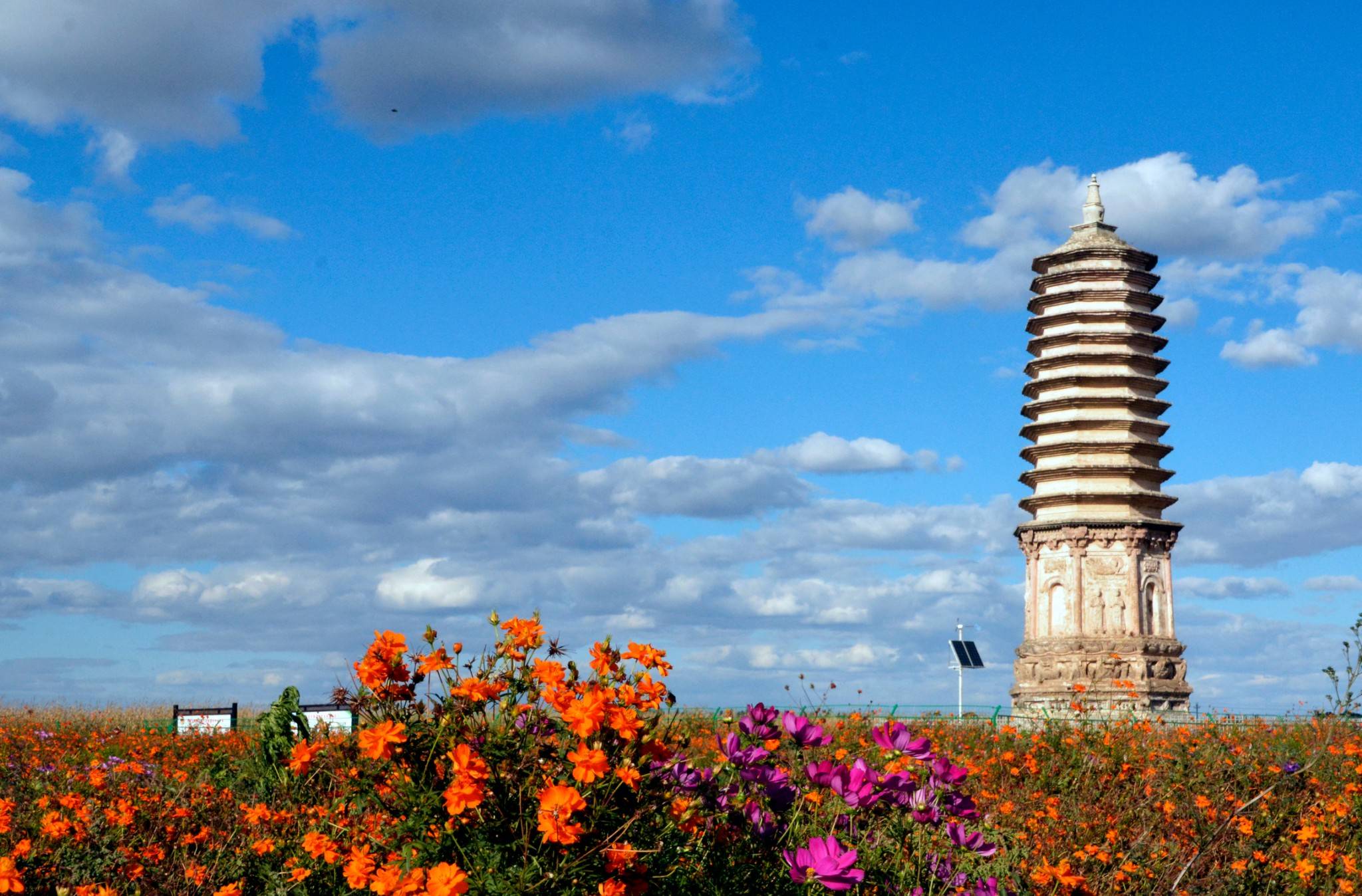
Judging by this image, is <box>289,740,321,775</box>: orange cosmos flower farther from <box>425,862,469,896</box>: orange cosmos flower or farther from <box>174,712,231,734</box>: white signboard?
<box>174,712,231,734</box>: white signboard

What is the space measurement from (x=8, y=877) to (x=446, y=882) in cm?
270

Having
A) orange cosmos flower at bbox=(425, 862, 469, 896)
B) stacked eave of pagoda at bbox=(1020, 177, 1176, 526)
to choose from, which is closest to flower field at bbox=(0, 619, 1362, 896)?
orange cosmos flower at bbox=(425, 862, 469, 896)

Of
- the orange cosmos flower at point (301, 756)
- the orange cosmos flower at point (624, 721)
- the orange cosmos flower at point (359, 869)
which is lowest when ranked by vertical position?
the orange cosmos flower at point (359, 869)

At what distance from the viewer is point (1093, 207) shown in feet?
106

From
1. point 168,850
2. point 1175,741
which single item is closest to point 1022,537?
point 1175,741

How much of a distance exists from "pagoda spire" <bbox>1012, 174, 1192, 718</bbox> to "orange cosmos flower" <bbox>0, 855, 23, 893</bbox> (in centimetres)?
2372

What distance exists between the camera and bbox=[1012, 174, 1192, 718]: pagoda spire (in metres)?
27.9

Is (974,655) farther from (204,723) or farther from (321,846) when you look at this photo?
(321,846)

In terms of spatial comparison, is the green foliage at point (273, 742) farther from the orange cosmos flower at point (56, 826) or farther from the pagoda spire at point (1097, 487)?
the pagoda spire at point (1097, 487)

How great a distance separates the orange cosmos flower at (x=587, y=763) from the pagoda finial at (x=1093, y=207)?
31087mm

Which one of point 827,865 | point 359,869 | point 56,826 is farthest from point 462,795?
point 56,826

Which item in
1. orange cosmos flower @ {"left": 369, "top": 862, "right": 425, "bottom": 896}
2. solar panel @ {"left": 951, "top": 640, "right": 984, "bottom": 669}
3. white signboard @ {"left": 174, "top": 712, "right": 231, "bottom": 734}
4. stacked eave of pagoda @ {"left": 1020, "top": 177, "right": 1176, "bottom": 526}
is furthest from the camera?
solar panel @ {"left": 951, "top": 640, "right": 984, "bottom": 669}

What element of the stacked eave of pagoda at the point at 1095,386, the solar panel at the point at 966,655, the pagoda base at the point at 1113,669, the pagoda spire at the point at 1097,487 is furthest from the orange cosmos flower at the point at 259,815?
the solar panel at the point at 966,655

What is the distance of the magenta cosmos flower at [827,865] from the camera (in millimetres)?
4215
